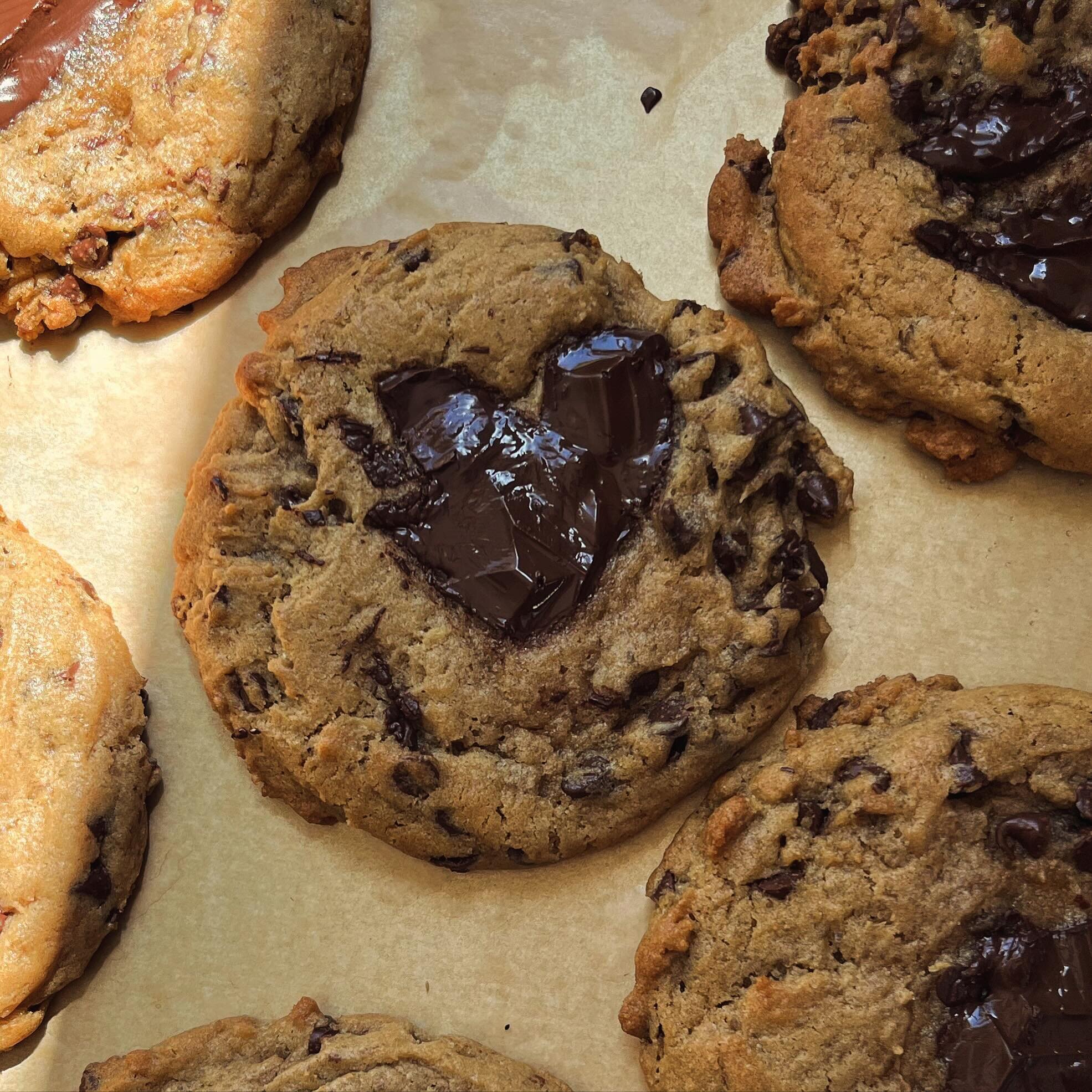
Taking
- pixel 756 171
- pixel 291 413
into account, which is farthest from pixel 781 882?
pixel 756 171

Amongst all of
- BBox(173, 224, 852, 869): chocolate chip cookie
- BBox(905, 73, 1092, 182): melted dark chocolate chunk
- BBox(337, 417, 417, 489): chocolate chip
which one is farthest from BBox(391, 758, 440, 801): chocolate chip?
BBox(905, 73, 1092, 182): melted dark chocolate chunk

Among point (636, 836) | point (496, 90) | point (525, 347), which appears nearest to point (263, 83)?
point (496, 90)

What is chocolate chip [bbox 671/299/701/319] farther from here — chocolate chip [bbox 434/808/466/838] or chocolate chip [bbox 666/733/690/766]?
chocolate chip [bbox 434/808/466/838]

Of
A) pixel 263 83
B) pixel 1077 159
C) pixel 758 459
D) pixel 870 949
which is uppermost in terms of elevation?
pixel 263 83

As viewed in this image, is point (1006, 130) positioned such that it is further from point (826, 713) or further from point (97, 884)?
point (97, 884)

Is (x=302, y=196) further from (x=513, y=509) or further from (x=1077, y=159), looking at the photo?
(x=1077, y=159)

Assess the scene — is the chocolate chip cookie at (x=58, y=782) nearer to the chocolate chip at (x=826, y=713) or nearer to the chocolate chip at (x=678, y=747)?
the chocolate chip at (x=678, y=747)

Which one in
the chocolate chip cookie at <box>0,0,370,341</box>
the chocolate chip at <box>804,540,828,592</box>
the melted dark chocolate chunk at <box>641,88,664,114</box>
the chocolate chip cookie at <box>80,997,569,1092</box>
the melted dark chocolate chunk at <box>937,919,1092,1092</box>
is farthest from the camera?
the melted dark chocolate chunk at <box>641,88,664,114</box>
